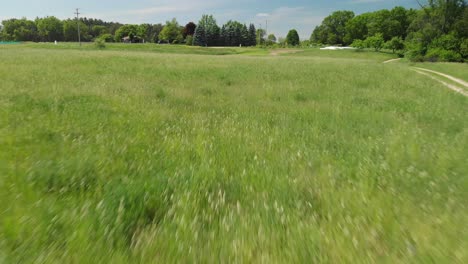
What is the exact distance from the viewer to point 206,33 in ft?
469

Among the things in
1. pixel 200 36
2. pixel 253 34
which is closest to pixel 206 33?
pixel 200 36

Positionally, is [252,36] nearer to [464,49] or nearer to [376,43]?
[376,43]

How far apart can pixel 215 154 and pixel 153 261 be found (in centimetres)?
264

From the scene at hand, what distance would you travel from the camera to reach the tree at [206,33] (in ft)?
465

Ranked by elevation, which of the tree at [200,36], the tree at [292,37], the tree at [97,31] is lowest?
the tree at [200,36]

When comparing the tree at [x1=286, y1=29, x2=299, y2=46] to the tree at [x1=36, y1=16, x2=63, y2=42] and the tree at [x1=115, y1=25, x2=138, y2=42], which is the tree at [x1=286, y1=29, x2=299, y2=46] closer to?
the tree at [x1=115, y1=25, x2=138, y2=42]

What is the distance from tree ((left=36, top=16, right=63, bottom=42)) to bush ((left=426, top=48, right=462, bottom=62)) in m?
190

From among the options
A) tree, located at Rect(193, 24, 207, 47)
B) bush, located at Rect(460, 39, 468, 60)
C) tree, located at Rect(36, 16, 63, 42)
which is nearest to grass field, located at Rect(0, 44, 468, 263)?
bush, located at Rect(460, 39, 468, 60)

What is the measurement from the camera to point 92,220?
2.78m

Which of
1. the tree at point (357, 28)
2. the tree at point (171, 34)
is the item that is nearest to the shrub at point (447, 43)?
the tree at point (357, 28)

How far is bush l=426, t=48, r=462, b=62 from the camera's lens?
58.6 meters

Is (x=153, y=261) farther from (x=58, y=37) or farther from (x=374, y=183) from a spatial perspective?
(x=58, y=37)

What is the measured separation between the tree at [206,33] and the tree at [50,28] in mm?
92110

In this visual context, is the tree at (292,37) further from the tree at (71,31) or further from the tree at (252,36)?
the tree at (71,31)
